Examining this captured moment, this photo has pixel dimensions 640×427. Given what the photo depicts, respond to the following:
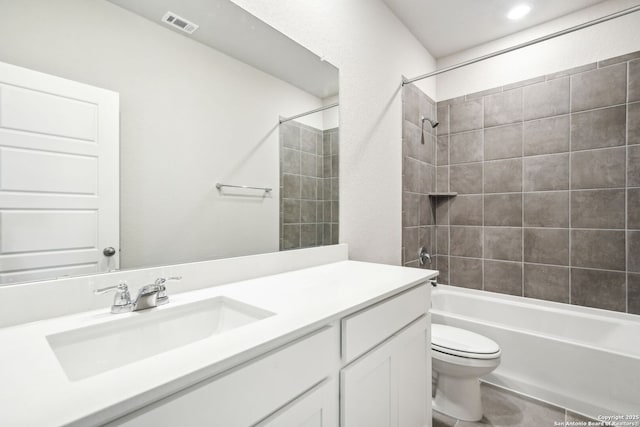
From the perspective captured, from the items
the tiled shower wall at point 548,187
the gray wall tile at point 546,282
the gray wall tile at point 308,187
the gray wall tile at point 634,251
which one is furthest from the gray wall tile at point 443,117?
the gray wall tile at point 308,187

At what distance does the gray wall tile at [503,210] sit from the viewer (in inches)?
91.4

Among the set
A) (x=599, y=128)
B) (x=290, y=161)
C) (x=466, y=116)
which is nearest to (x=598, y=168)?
(x=599, y=128)

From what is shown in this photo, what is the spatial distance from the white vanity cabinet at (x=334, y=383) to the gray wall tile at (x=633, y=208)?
1.73 meters

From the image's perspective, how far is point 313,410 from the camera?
725 mm

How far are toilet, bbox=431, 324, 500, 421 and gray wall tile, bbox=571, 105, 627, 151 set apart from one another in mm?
1560

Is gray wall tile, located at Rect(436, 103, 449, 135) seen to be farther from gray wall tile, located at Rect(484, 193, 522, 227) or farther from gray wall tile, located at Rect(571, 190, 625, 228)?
gray wall tile, located at Rect(571, 190, 625, 228)

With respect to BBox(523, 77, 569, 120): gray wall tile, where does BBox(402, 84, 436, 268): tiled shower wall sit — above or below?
below

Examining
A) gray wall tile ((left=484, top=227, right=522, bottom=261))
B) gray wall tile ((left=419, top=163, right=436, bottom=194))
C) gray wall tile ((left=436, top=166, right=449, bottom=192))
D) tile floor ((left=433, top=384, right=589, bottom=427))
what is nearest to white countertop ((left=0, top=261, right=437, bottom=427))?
tile floor ((left=433, top=384, right=589, bottom=427))

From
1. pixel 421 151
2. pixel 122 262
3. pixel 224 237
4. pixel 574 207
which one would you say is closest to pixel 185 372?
pixel 122 262

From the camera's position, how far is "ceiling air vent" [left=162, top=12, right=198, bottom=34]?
98 cm

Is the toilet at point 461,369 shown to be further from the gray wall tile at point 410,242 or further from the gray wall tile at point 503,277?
the gray wall tile at point 503,277

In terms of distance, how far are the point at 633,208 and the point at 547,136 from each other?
0.70m

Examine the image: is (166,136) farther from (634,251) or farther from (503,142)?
(634,251)

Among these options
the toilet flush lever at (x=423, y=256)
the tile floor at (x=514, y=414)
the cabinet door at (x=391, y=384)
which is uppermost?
the toilet flush lever at (x=423, y=256)
